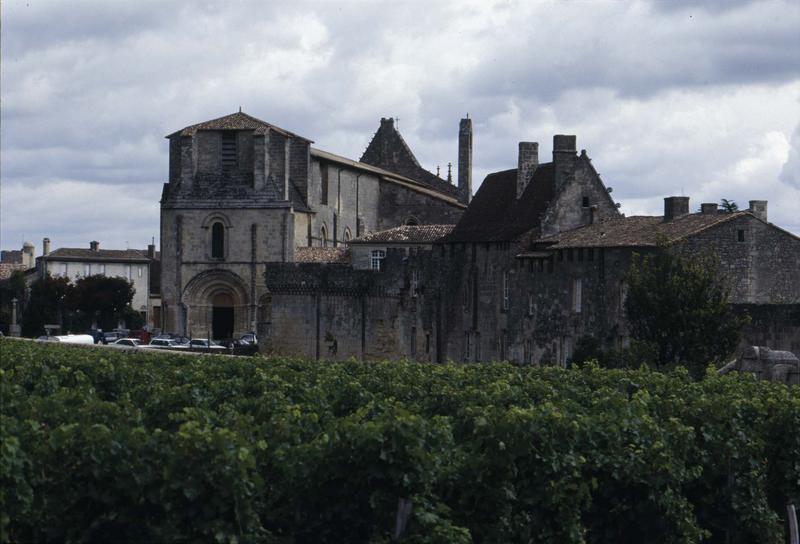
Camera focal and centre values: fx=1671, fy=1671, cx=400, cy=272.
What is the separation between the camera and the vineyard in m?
16.8

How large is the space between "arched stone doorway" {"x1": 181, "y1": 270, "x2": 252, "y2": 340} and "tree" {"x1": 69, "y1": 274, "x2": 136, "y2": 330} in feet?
80.2

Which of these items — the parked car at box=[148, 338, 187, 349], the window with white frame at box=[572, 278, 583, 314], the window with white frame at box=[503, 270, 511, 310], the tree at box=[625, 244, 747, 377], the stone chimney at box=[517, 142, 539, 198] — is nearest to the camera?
the tree at box=[625, 244, 747, 377]

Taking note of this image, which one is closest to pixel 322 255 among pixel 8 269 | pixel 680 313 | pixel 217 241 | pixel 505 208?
Result: pixel 217 241

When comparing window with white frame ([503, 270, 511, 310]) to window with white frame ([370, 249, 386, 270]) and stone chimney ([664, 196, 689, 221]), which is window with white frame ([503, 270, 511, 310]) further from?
window with white frame ([370, 249, 386, 270])

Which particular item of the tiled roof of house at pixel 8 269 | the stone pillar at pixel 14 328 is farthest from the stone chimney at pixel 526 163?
the tiled roof of house at pixel 8 269

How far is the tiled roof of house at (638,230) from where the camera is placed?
47.4 meters

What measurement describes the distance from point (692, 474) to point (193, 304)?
55.0 m

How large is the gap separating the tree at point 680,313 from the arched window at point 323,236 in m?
36.6

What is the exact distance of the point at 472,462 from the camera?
19578 millimetres

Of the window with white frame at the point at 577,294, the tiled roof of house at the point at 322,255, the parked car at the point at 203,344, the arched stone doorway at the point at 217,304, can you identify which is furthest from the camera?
the arched stone doorway at the point at 217,304

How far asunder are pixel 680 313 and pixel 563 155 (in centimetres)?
1502

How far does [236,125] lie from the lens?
77500 mm

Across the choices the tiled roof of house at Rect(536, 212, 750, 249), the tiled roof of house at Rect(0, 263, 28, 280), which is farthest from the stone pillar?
the tiled roof of house at Rect(536, 212, 750, 249)

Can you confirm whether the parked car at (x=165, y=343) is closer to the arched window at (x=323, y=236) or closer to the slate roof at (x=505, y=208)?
the arched window at (x=323, y=236)
